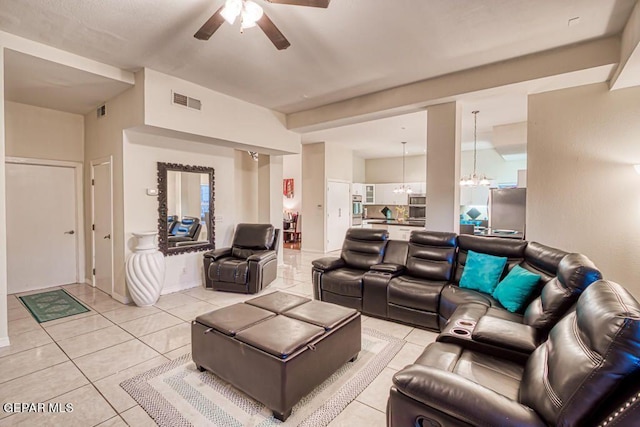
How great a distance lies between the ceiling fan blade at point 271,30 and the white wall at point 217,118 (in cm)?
219

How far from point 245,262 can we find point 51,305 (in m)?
2.61

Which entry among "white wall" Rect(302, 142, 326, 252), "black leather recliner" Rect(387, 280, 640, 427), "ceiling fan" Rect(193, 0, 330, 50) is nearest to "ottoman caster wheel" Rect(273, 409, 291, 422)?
"black leather recliner" Rect(387, 280, 640, 427)

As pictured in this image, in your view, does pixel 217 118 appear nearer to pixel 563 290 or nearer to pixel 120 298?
pixel 120 298

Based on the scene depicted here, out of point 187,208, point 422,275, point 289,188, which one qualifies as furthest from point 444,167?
point 289,188

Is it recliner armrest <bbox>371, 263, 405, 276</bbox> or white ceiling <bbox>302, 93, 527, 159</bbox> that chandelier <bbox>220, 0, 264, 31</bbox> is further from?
white ceiling <bbox>302, 93, 527, 159</bbox>

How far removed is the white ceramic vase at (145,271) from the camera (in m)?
4.08

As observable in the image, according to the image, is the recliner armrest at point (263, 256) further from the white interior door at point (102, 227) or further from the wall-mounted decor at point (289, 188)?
the wall-mounted decor at point (289, 188)

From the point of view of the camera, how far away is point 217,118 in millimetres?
4688

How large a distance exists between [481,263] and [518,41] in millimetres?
2364

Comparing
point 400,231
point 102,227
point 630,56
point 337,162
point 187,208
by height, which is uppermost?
point 630,56

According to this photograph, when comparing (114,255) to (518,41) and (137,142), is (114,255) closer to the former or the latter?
(137,142)

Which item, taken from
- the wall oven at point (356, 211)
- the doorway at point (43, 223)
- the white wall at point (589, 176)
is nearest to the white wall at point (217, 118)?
the doorway at point (43, 223)

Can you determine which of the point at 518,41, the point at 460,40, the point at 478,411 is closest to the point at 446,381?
the point at 478,411

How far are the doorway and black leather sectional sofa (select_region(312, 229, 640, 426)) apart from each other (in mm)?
4804
